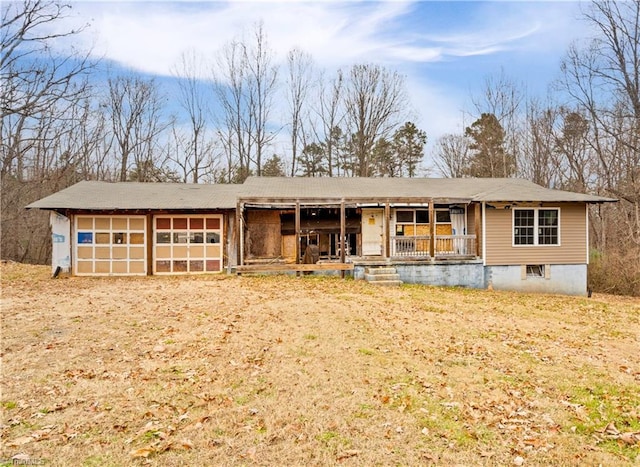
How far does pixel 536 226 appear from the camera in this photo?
15.2 meters

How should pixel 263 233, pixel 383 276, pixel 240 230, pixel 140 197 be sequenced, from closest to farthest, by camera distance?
pixel 383 276, pixel 240 230, pixel 140 197, pixel 263 233

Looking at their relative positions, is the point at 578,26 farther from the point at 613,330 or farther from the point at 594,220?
the point at 613,330

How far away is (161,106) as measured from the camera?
2877 centimetres

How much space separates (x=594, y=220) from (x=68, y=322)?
2907 cm

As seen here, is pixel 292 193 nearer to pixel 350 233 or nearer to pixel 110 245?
pixel 350 233

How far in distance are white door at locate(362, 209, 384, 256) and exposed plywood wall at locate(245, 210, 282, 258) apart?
392cm

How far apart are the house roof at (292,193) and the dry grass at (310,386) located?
6310mm

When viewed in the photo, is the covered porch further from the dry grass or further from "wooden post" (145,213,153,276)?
the dry grass

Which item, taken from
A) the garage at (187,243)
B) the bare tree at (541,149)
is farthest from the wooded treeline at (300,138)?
the garage at (187,243)

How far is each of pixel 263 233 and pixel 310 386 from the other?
12698 mm

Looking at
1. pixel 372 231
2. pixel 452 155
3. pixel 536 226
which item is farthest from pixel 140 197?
pixel 452 155

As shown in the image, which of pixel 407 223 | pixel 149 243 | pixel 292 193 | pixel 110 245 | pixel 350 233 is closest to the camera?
pixel 110 245

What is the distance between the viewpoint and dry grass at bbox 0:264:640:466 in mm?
3367

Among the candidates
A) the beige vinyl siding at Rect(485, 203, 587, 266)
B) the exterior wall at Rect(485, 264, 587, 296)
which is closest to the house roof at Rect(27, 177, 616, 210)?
the beige vinyl siding at Rect(485, 203, 587, 266)
